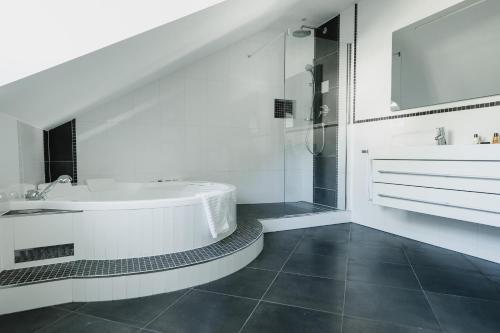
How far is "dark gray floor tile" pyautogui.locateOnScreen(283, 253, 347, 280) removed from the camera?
1980 millimetres

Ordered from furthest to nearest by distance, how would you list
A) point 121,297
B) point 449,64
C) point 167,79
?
point 167,79 → point 449,64 → point 121,297

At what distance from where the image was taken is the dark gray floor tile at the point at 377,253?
224 cm

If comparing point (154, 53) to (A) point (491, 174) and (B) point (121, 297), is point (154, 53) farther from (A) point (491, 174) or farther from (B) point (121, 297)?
(A) point (491, 174)

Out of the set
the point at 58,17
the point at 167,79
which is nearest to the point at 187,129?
the point at 167,79

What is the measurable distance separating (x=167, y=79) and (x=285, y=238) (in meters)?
2.21

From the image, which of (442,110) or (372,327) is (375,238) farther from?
(372,327)

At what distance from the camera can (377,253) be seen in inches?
93.6

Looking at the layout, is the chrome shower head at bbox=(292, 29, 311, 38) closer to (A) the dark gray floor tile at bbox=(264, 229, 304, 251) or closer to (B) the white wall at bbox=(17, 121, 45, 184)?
(A) the dark gray floor tile at bbox=(264, 229, 304, 251)

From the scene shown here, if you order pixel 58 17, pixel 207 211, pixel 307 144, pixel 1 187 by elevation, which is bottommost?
pixel 207 211

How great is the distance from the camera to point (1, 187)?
1668mm

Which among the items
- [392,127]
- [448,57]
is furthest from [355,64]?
[448,57]

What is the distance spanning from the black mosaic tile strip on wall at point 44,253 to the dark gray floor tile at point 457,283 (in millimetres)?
2141

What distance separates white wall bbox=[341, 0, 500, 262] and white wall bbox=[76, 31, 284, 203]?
110cm

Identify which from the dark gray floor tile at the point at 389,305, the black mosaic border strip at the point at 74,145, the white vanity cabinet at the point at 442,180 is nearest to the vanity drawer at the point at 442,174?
the white vanity cabinet at the point at 442,180
